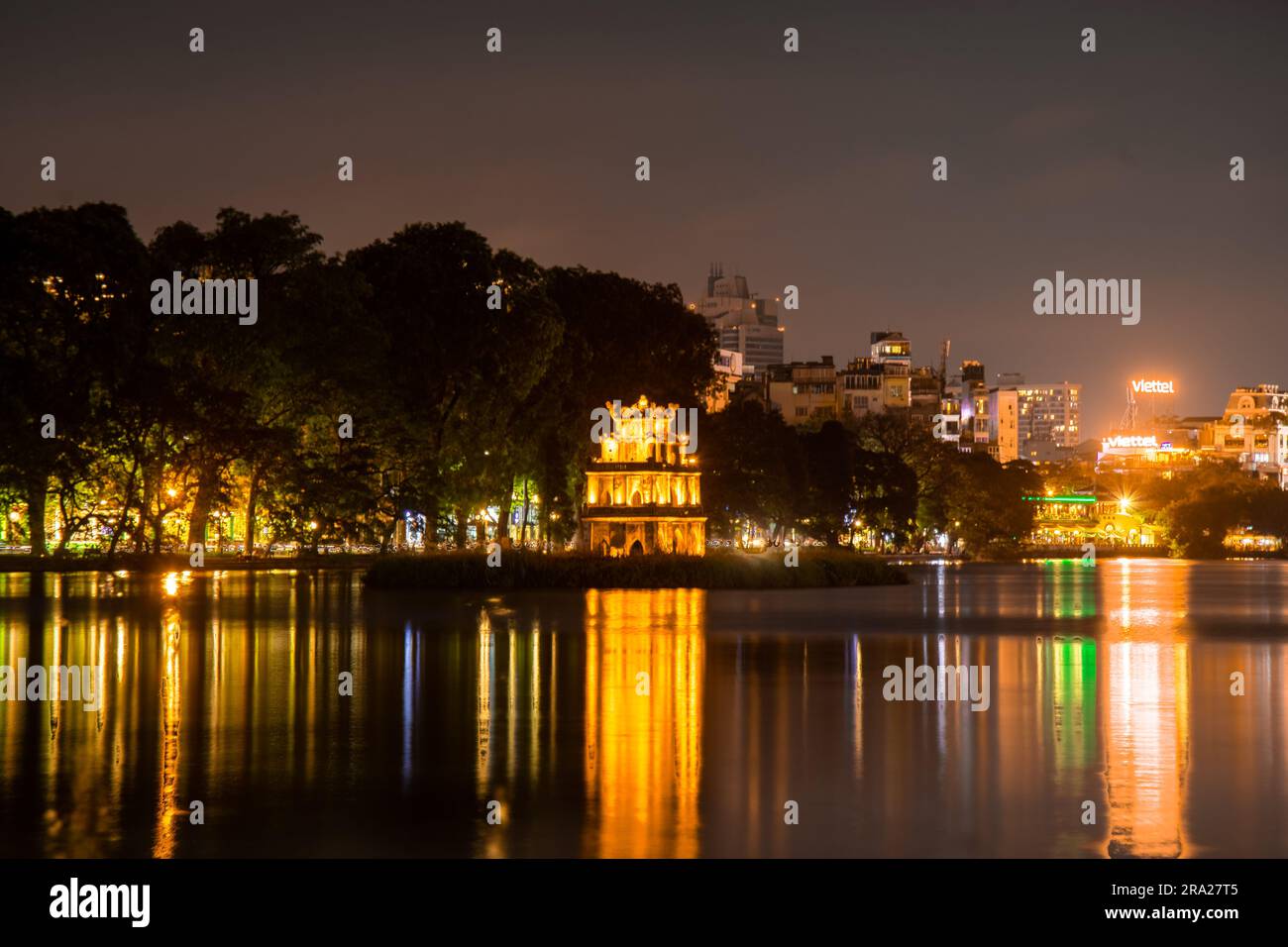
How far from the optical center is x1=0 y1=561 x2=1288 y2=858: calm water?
55.8 feet

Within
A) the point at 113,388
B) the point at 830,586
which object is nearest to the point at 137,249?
the point at 113,388

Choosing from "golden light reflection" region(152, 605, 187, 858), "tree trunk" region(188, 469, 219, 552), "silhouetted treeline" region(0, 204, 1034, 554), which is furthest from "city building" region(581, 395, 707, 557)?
"golden light reflection" region(152, 605, 187, 858)

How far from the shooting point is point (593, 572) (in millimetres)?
78125

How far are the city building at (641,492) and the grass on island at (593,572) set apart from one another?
5776 millimetres

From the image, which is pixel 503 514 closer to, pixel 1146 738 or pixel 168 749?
pixel 1146 738

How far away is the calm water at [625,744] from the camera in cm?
1700

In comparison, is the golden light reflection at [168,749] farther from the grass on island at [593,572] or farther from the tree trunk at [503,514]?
the tree trunk at [503,514]

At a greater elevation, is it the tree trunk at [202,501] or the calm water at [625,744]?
the tree trunk at [202,501]

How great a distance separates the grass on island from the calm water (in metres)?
27.4

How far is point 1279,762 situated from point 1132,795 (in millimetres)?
4128

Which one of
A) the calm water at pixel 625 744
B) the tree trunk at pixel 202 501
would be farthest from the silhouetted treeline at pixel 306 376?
the calm water at pixel 625 744

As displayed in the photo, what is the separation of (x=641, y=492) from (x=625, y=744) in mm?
67249

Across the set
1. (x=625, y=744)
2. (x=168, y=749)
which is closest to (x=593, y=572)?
(x=625, y=744)
